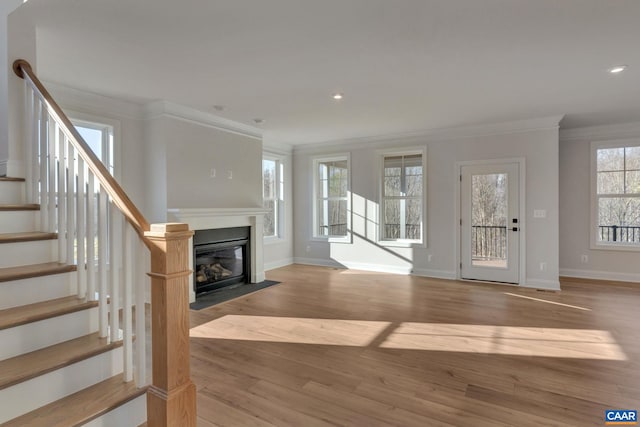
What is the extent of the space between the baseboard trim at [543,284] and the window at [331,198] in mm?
3115

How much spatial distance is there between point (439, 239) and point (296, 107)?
327cm

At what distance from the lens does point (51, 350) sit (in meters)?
1.78

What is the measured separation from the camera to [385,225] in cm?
646

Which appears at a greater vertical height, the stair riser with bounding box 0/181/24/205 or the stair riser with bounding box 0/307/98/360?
the stair riser with bounding box 0/181/24/205

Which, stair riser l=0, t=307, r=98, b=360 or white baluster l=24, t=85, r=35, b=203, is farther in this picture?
white baluster l=24, t=85, r=35, b=203

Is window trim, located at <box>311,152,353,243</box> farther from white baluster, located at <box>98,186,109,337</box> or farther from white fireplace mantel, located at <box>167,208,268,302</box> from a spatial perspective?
white baluster, located at <box>98,186,109,337</box>

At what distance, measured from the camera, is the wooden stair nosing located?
185 centimetres

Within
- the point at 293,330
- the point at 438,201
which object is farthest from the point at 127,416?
the point at 438,201

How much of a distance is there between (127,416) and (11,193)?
5.89ft

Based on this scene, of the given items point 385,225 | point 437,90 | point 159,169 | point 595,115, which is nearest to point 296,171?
point 385,225

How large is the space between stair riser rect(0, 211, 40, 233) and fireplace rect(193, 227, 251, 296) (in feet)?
7.54

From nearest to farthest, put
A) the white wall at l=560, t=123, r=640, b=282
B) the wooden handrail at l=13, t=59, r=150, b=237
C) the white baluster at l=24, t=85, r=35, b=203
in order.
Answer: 1. the wooden handrail at l=13, t=59, r=150, b=237
2. the white baluster at l=24, t=85, r=35, b=203
3. the white wall at l=560, t=123, r=640, b=282

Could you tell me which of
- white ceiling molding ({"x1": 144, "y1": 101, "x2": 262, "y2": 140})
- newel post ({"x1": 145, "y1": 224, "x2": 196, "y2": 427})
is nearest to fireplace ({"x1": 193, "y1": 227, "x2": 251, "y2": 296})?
white ceiling molding ({"x1": 144, "y1": 101, "x2": 262, "y2": 140})

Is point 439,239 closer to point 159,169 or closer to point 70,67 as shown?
point 159,169
